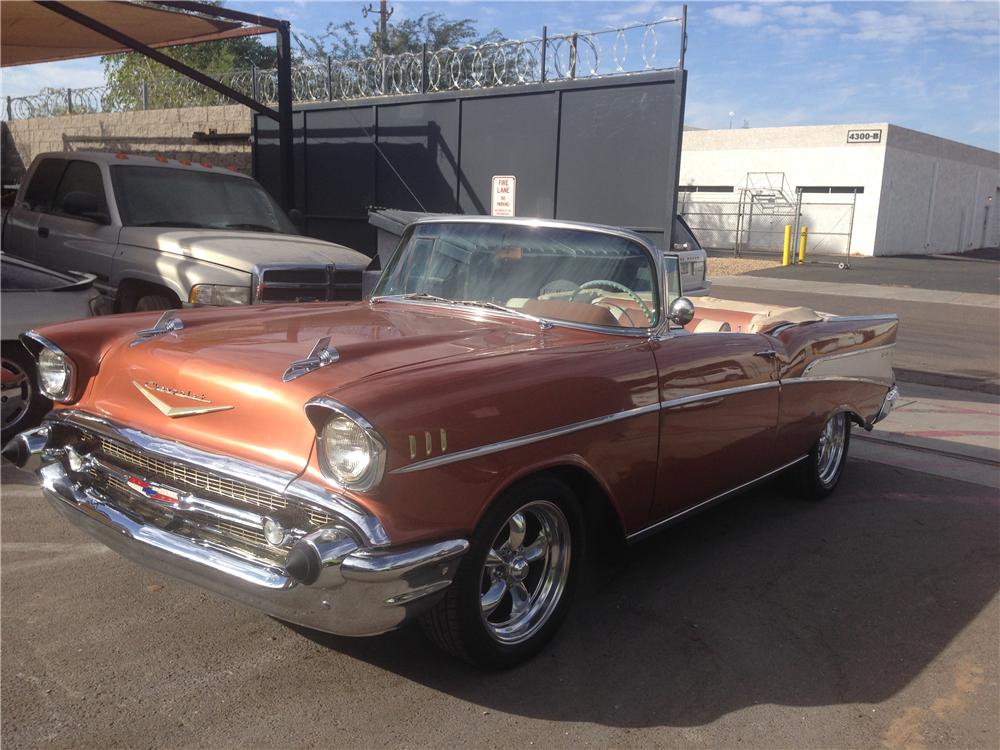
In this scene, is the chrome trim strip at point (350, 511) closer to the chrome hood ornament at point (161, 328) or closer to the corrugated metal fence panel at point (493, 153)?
the chrome hood ornament at point (161, 328)

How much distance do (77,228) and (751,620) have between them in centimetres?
635

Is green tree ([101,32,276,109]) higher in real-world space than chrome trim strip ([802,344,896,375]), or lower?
higher

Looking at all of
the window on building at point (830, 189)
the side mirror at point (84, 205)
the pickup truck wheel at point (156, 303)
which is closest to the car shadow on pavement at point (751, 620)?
the pickup truck wheel at point (156, 303)

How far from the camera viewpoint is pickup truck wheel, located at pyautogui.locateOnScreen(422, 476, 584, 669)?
9.54 ft

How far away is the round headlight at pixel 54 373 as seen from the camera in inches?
136

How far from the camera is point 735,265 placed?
26359 millimetres

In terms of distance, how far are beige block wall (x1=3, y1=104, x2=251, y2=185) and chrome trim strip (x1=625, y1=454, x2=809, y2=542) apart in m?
11.4

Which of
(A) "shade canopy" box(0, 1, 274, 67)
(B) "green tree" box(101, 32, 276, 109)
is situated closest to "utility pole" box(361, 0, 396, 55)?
(B) "green tree" box(101, 32, 276, 109)

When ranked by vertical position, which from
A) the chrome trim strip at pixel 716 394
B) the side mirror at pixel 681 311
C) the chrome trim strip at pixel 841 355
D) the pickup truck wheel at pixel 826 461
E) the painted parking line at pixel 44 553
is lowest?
the painted parking line at pixel 44 553

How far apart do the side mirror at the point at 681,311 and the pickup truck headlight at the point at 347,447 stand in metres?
1.74

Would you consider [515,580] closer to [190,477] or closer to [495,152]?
[190,477]

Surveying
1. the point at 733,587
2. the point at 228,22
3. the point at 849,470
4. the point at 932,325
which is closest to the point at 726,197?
the point at 932,325

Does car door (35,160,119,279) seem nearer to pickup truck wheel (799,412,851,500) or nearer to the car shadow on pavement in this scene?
the car shadow on pavement

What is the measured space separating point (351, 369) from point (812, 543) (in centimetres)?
291
